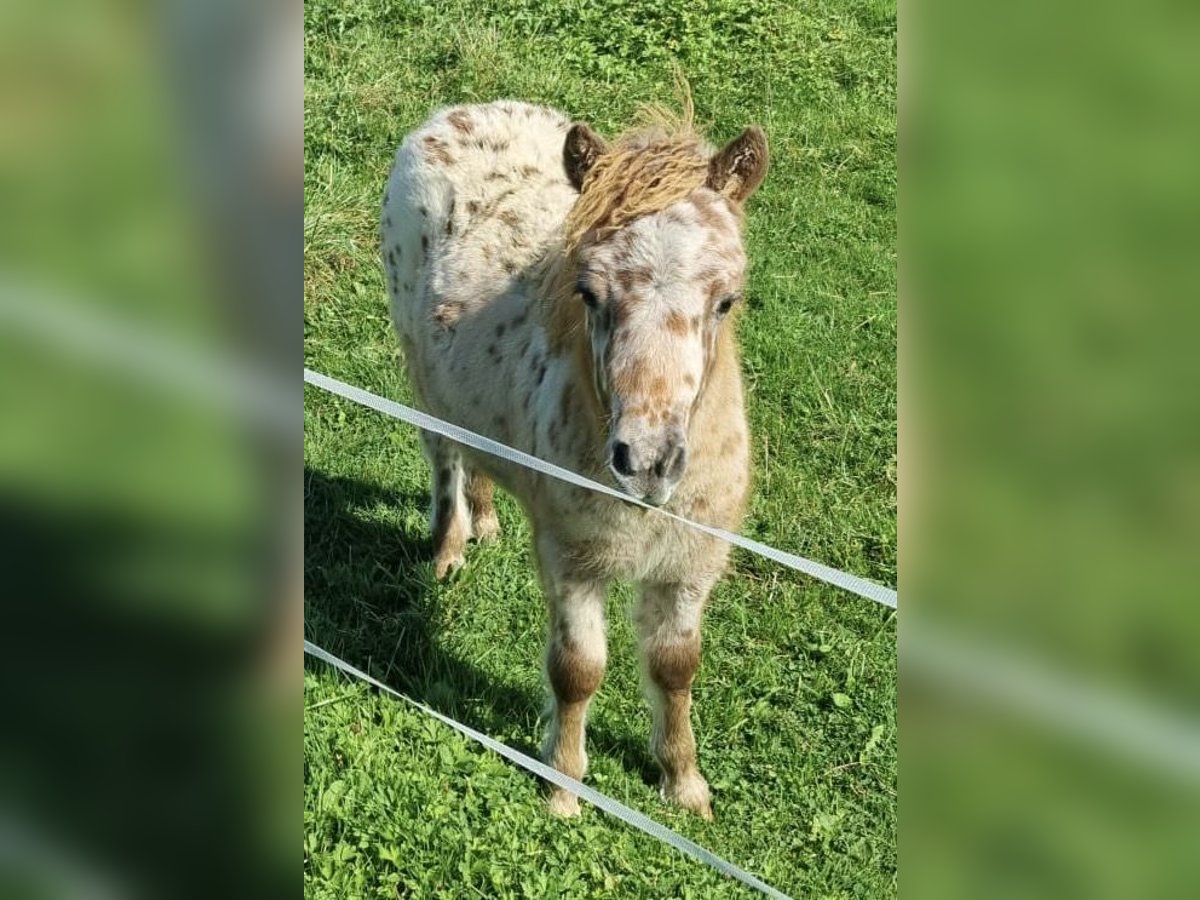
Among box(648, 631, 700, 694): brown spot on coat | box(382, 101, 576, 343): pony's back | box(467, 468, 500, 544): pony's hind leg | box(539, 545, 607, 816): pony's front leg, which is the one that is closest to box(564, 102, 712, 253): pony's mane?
box(382, 101, 576, 343): pony's back

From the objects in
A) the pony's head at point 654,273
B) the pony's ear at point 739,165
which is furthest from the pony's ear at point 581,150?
the pony's ear at point 739,165

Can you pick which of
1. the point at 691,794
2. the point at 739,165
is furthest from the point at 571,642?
the point at 739,165

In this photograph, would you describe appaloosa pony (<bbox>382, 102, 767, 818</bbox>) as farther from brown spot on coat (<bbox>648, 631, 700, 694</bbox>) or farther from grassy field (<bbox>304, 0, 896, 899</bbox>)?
grassy field (<bbox>304, 0, 896, 899</bbox>)

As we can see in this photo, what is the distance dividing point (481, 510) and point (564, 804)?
1.59m

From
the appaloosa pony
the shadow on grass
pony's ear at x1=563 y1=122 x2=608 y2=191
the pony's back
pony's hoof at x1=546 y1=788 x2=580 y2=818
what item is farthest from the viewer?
the pony's back

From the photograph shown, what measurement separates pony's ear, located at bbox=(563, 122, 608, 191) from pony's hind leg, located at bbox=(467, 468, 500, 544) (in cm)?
171

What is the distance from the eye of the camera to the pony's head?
270cm

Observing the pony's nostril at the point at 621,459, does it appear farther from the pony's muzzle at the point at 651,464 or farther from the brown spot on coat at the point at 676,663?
the brown spot on coat at the point at 676,663
